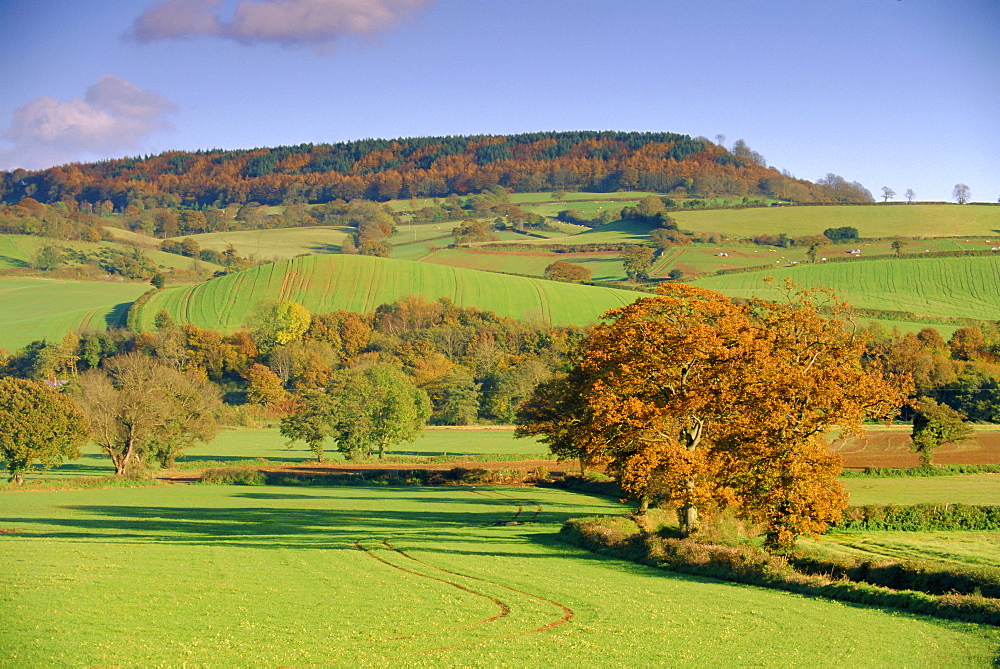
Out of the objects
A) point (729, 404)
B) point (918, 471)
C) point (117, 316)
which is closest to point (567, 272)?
point (117, 316)

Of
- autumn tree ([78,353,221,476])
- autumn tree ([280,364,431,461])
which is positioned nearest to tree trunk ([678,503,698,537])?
autumn tree ([280,364,431,461])

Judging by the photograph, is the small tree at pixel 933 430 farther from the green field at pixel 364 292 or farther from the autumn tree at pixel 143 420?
the green field at pixel 364 292

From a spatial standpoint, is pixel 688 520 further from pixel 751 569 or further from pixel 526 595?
pixel 526 595

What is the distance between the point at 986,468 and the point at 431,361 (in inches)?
3242

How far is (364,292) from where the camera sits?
157500mm

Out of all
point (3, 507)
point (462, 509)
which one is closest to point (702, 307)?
point (462, 509)

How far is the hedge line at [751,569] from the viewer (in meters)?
22.7

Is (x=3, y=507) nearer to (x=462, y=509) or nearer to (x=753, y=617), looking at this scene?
(x=462, y=509)

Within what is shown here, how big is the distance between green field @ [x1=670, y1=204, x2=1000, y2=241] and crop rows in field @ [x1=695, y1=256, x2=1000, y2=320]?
90.7ft

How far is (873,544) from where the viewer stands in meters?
38.5

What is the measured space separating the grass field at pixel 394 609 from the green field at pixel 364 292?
11193cm

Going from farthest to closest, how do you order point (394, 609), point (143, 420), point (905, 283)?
1. point (905, 283)
2. point (143, 420)
3. point (394, 609)

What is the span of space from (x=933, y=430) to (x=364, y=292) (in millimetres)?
110108

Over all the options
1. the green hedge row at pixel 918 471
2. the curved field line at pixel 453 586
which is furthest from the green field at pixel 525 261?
the curved field line at pixel 453 586
